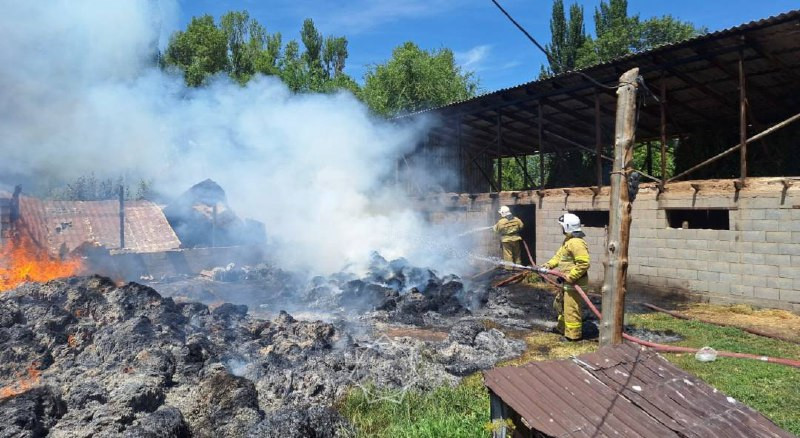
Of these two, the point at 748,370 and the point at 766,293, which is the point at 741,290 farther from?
the point at 748,370

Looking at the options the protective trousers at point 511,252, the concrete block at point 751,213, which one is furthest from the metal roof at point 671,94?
the protective trousers at point 511,252

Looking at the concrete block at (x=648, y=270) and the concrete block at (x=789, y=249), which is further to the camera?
the concrete block at (x=648, y=270)

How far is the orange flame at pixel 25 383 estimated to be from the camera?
5719 millimetres

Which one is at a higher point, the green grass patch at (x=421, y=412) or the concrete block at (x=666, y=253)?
the concrete block at (x=666, y=253)

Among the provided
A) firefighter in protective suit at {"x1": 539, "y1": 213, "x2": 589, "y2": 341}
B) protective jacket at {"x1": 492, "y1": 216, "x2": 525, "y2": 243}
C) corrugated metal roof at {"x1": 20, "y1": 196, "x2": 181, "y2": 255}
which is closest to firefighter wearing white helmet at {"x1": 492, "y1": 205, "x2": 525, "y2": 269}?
protective jacket at {"x1": 492, "y1": 216, "x2": 525, "y2": 243}

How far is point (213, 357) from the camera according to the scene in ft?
22.1

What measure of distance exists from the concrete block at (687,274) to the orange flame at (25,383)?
1129cm

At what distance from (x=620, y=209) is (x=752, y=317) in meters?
6.18

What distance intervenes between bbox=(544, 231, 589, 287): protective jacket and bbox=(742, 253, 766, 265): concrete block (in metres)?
3.87

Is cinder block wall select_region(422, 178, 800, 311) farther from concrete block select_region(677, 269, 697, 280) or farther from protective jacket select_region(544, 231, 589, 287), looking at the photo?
protective jacket select_region(544, 231, 589, 287)

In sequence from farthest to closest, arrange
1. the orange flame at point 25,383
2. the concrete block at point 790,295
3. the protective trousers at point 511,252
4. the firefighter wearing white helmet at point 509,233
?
the protective trousers at point 511,252
the firefighter wearing white helmet at point 509,233
the concrete block at point 790,295
the orange flame at point 25,383

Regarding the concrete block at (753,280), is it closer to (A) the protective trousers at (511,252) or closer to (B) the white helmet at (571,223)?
(B) the white helmet at (571,223)

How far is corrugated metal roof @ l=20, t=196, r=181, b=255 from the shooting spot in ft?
48.4

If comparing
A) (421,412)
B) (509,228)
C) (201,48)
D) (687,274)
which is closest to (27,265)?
(421,412)
